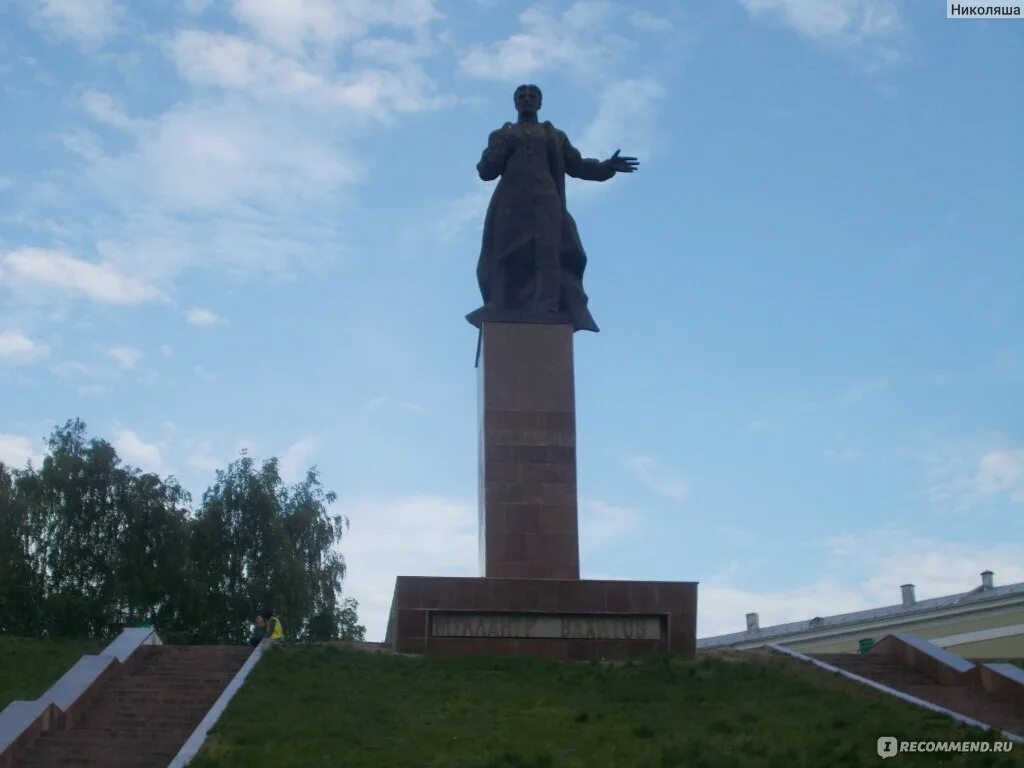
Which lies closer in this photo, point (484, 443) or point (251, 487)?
point (484, 443)

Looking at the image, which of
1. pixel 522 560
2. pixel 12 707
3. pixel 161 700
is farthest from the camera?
pixel 522 560

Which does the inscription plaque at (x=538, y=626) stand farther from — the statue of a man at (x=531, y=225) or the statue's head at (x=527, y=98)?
the statue's head at (x=527, y=98)

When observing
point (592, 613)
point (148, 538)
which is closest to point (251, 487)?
point (148, 538)

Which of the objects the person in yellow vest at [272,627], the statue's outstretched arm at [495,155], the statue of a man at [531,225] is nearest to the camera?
the person in yellow vest at [272,627]

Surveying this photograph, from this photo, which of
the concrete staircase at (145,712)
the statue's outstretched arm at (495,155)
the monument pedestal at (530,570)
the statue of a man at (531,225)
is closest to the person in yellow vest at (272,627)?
the monument pedestal at (530,570)

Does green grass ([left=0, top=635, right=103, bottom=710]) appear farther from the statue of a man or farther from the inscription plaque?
the statue of a man

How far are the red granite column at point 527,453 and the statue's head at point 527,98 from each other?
3.05m

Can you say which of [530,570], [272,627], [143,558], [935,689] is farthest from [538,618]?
[143,558]

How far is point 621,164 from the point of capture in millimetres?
17281

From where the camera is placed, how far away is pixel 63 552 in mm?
25781

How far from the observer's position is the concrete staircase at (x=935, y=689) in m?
11.4

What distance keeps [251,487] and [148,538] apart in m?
2.36

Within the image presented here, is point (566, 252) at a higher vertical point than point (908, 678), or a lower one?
higher

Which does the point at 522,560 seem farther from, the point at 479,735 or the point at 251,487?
the point at 251,487
